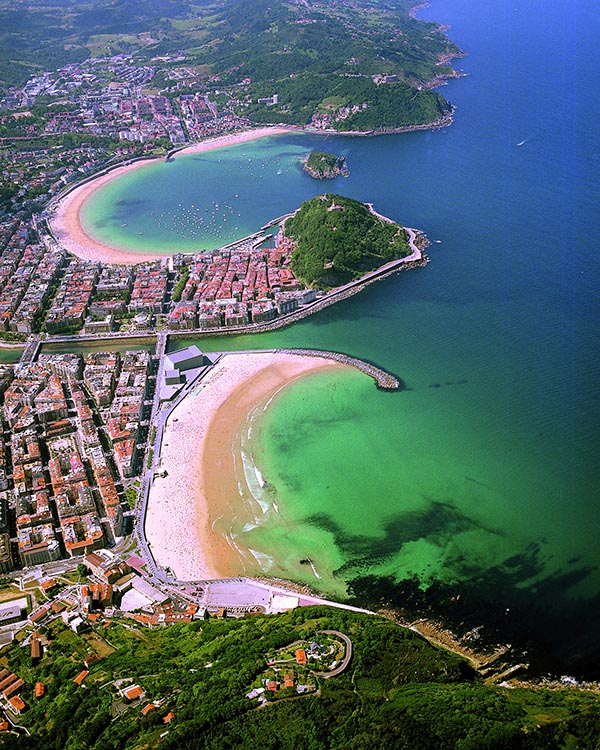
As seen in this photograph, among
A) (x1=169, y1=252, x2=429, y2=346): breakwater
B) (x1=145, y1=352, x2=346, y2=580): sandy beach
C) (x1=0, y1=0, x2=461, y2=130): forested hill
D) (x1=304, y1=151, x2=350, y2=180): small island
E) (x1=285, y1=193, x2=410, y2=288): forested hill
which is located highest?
(x1=0, y1=0, x2=461, y2=130): forested hill

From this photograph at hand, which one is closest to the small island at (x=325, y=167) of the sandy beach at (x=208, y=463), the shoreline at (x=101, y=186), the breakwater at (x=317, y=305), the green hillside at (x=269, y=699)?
the shoreline at (x=101, y=186)

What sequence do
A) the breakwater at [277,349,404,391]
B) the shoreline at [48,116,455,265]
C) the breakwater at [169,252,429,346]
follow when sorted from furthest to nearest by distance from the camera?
the shoreline at [48,116,455,265], the breakwater at [169,252,429,346], the breakwater at [277,349,404,391]

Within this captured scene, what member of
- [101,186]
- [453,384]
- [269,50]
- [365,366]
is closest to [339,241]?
[365,366]

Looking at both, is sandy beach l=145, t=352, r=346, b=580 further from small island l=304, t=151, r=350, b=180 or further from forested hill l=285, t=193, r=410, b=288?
small island l=304, t=151, r=350, b=180

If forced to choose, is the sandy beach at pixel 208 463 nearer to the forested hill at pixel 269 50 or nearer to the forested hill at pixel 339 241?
the forested hill at pixel 339 241

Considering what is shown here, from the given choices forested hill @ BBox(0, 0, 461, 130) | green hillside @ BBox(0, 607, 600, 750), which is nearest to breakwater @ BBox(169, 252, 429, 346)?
green hillside @ BBox(0, 607, 600, 750)

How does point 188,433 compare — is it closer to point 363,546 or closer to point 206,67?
point 363,546

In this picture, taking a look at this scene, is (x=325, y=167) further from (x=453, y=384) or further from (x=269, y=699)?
(x=269, y=699)
